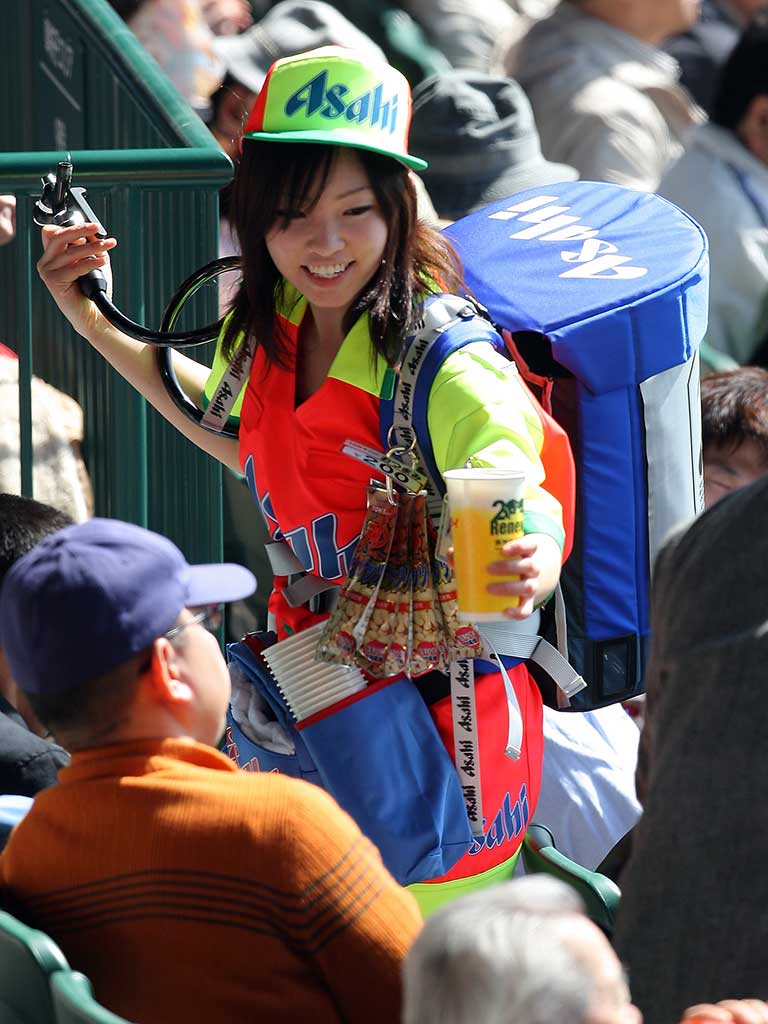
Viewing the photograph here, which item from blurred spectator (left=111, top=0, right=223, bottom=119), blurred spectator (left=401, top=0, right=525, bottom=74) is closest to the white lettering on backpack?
blurred spectator (left=111, top=0, right=223, bottom=119)

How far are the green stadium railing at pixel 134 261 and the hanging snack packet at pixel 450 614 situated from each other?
3.89 feet

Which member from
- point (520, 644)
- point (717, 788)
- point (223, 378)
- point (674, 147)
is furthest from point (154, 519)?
point (674, 147)

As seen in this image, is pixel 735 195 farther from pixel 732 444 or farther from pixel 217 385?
pixel 217 385

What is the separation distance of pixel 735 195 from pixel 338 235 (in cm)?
384

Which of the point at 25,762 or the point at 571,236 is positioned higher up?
the point at 571,236

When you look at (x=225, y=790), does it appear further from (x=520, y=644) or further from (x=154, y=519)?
(x=154, y=519)

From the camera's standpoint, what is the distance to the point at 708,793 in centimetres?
185

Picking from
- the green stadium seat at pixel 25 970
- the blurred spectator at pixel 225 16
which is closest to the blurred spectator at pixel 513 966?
the green stadium seat at pixel 25 970

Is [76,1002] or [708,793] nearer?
[708,793]

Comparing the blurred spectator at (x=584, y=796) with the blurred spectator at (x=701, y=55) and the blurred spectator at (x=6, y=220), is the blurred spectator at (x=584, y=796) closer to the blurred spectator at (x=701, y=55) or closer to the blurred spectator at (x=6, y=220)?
the blurred spectator at (x=6, y=220)

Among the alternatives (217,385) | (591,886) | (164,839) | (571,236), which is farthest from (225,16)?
(164,839)

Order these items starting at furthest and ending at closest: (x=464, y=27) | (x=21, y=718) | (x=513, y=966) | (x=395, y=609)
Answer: (x=464, y=27) → (x=21, y=718) → (x=395, y=609) → (x=513, y=966)

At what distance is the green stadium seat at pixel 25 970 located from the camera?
2.06 metres

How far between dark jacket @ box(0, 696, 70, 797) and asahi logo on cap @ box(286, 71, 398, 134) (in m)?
1.17
